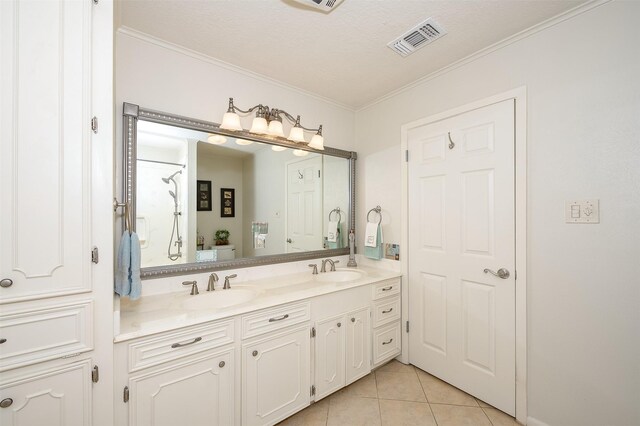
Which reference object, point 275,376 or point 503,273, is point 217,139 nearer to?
point 275,376

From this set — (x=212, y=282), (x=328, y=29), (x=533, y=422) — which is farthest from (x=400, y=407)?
(x=328, y=29)

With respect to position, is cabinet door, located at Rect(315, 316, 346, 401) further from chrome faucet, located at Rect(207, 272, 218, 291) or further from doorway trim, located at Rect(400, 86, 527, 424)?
doorway trim, located at Rect(400, 86, 527, 424)

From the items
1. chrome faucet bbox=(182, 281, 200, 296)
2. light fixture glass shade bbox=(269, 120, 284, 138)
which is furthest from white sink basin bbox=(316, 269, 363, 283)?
light fixture glass shade bbox=(269, 120, 284, 138)

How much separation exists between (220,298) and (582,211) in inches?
88.8

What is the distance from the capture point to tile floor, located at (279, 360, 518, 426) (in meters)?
1.77

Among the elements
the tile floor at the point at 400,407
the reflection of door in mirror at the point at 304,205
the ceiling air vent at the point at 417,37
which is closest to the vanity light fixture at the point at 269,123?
the reflection of door in mirror at the point at 304,205

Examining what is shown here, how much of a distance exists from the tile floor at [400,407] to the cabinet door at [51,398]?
1.14 meters

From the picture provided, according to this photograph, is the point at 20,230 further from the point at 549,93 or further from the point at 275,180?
the point at 549,93

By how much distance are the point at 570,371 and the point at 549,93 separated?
1.64 metres

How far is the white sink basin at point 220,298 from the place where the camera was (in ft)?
5.65

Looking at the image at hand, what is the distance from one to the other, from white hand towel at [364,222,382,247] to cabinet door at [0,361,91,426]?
209 cm

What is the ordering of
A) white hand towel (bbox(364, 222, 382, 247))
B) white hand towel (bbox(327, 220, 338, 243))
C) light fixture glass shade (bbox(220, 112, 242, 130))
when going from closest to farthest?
light fixture glass shade (bbox(220, 112, 242, 130)) < white hand towel (bbox(364, 222, 382, 247)) < white hand towel (bbox(327, 220, 338, 243))

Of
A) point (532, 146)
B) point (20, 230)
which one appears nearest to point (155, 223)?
point (20, 230)

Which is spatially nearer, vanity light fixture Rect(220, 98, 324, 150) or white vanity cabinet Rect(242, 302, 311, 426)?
white vanity cabinet Rect(242, 302, 311, 426)
